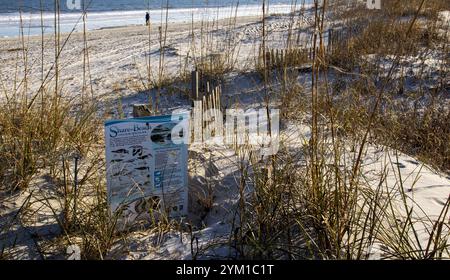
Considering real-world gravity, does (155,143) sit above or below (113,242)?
above

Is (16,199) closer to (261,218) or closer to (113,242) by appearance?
(113,242)

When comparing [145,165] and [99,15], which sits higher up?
[99,15]

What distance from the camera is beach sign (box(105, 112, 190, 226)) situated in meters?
1.47

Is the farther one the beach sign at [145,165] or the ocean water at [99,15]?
the ocean water at [99,15]

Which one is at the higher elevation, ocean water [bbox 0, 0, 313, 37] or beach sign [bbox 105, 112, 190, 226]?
ocean water [bbox 0, 0, 313, 37]

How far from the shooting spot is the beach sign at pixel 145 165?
1.47m

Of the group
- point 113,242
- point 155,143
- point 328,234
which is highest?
point 155,143

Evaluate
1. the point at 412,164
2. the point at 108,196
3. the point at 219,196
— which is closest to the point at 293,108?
the point at 412,164

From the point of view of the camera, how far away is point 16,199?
1.67 meters

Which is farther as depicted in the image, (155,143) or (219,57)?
(219,57)

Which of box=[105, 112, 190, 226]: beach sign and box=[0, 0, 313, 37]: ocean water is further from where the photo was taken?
box=[0, 0, 313, 37]: ocean water

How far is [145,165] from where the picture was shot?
155 centimetres

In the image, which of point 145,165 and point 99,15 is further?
point 99,15
